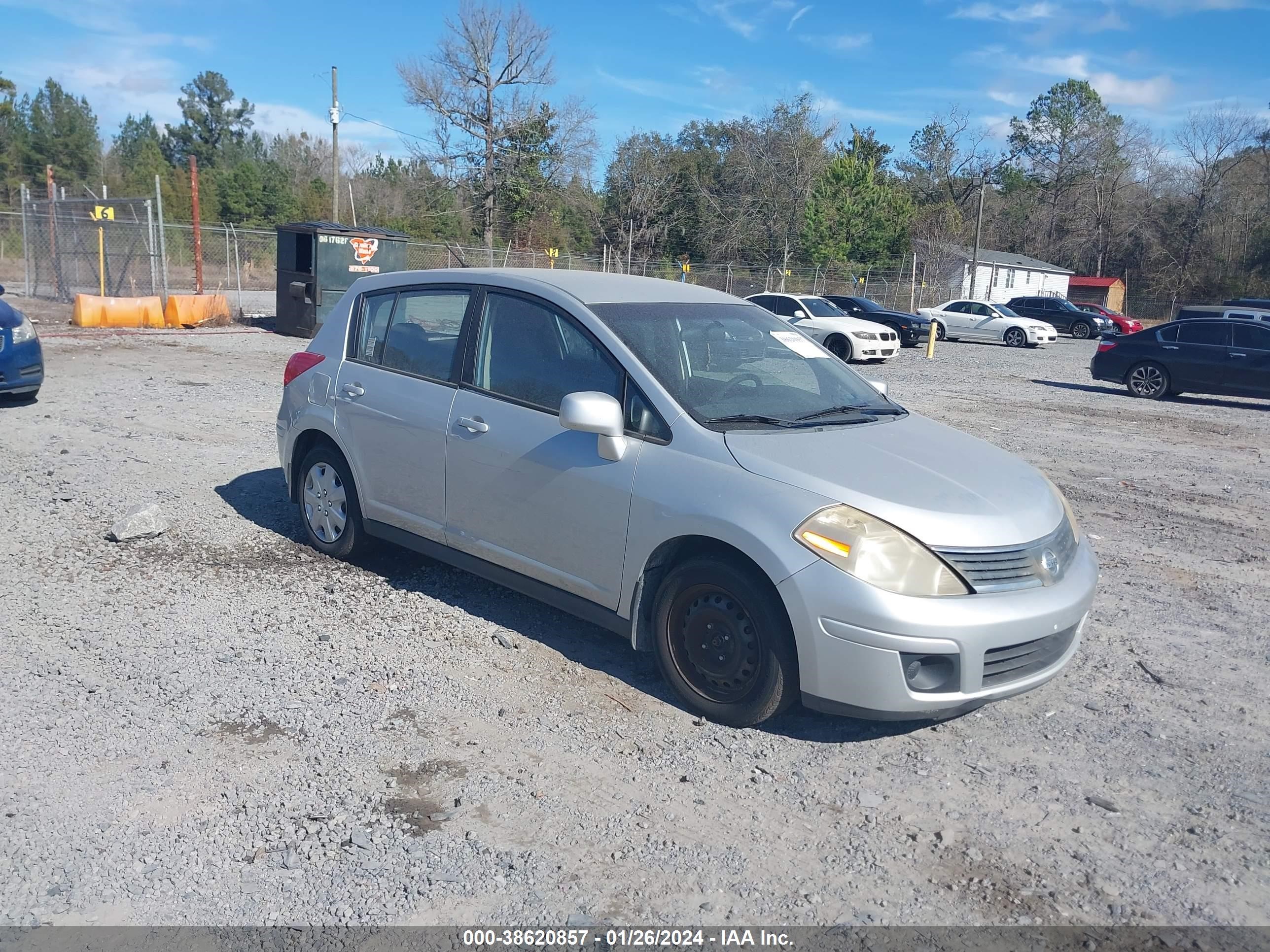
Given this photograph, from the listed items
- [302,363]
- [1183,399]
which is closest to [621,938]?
[302,363]

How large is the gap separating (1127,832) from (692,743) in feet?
5.18

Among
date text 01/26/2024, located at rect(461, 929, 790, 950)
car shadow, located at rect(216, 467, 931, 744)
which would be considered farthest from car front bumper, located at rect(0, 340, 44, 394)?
date text 01/26/2024, located at rect(461, 929, 790, 950)

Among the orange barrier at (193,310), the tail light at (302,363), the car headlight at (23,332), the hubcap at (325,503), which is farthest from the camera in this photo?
the orange barrier at (193,310)

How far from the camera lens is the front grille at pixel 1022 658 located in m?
3.82

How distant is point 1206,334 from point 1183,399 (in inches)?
48.7

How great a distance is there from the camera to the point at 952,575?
3766 mm

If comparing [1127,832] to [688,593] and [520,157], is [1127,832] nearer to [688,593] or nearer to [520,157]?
[688,593]

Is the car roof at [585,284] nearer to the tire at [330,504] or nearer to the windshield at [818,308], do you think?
the tire at [330,504]

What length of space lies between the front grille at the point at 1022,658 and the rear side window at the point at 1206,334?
15.2 m

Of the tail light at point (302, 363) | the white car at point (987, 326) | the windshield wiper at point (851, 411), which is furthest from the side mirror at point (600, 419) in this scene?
the white car at point (987, 326)

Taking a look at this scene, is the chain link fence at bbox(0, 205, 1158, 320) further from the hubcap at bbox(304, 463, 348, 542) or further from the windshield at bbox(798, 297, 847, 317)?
the windshield at bbox(798, 297, 847, 317)

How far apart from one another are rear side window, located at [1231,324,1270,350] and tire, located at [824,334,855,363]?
776 centimetres

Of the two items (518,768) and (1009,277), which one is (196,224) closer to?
(518,768)

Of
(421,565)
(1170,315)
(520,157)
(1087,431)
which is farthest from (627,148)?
(421,565)
